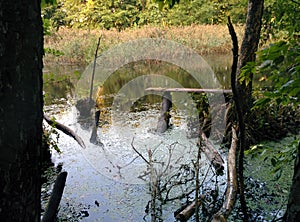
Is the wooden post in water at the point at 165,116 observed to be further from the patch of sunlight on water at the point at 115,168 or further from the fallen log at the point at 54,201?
the fallen log at the point at 54,201

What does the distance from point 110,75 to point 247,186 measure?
20.1ft

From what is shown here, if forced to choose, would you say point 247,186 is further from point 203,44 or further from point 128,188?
point 203,44

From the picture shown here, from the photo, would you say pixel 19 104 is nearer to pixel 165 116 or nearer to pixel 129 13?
pixel 165 116

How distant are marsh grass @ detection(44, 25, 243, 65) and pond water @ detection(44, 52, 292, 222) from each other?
3.88 m


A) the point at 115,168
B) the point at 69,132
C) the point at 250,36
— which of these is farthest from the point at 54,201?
the point at 250,36

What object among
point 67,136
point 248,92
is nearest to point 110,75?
point 67,136

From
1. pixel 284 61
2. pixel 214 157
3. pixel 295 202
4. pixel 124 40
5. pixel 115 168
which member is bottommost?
pixel 115 168

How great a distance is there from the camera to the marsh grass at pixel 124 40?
10250mm

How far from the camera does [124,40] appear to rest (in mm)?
10672

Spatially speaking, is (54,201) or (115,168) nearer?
(54,201)

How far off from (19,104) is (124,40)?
9959 mm

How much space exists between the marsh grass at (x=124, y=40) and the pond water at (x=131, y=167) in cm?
388

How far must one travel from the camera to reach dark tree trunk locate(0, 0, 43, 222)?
88 cm

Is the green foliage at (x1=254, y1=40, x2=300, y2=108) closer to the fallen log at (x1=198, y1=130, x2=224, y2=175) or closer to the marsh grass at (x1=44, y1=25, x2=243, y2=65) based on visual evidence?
the fallen log at (x1=198, y1=130, x2=224, y2=175)
